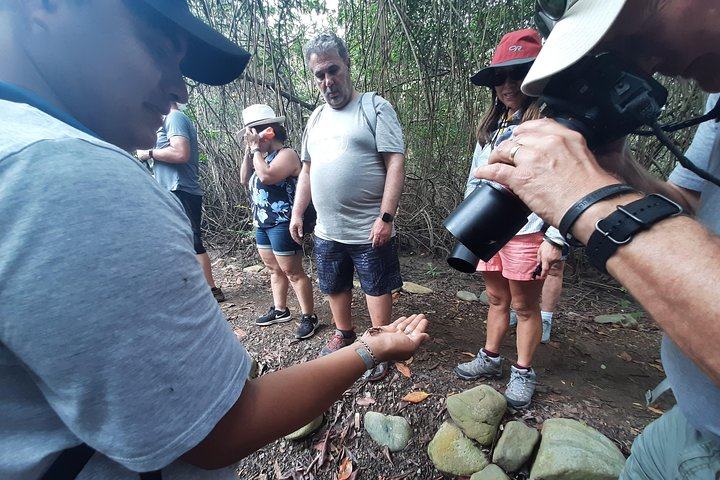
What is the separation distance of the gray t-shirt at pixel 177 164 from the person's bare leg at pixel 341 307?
201 centimetres

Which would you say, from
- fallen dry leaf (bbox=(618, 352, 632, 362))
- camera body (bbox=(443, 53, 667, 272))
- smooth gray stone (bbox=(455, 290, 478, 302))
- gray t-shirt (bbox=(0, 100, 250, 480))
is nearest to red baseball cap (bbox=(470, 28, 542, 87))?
camera body (bbox=(443, 53, 667, 272))

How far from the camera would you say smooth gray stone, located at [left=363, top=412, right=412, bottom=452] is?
1.95 metres

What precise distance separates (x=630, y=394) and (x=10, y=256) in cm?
320

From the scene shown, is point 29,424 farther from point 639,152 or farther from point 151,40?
point 639,152

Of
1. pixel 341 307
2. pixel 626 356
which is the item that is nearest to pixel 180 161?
pixel 341 307

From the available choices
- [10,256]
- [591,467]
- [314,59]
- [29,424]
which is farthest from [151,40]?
[591,467]

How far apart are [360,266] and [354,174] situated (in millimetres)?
636

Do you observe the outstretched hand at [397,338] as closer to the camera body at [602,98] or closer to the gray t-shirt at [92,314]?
the gray t-shirt at [92,314]

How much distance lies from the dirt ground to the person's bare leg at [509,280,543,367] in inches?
14.2

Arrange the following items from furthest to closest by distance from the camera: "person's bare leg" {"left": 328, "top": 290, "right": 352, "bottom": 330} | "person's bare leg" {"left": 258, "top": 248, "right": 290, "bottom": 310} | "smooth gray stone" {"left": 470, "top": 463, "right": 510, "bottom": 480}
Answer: "person's bare leg" {"left": 258, "top": 248, "right": 290, "bottom": 310}
"person's bare leg" {"left": 328, "top": 290, "right": 352, "bottom": 330}
"smooth gray stone" {"left": 470, "top": 463, "right": 510, "bottom": 480}

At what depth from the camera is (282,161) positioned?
284 cm

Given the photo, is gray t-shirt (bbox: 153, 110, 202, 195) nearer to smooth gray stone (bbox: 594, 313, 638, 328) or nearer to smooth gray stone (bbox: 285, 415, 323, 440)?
smooth gray stone (bbox: 285, 415, 323, 440)

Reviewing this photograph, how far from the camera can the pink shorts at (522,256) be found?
192 centimetres

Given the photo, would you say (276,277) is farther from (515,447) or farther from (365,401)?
(515,447)
